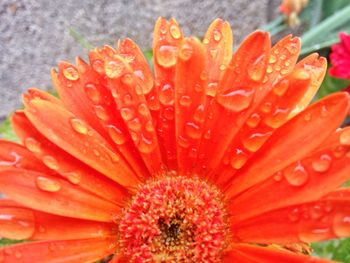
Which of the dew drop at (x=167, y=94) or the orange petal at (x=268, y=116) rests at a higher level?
the dew drop at (x=167, y=94)

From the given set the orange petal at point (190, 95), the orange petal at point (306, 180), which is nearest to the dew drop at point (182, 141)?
the orange petal at point (190, 95)

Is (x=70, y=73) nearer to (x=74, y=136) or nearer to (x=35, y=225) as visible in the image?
(x=74, y=136)

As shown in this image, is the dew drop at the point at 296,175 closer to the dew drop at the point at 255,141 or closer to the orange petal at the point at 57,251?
the dew drop at the point at 255,141

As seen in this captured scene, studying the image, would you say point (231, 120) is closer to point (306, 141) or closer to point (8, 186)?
point (306, 141)

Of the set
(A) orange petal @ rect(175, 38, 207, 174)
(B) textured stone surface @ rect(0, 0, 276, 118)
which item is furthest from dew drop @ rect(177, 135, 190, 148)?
(B) textured stone surface @ rect(0, 0, 276, 118)

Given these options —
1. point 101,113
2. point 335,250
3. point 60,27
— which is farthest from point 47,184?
point 60,27
